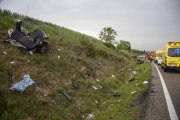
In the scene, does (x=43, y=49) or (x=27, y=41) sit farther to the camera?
(x=43, y=49)

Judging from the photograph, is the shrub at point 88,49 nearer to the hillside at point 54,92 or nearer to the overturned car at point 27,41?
the hillside at point 54,92

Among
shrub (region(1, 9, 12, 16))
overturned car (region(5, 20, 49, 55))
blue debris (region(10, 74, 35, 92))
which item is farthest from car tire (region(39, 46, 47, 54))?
shrub (region(1, 9, 12, 16))

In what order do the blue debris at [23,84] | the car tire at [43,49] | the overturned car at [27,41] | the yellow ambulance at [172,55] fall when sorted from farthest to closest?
the yellow ambulance at [172,55] < the car tire at [43,49] < the overturned car at [27,41] < the blue debris at [23,84]

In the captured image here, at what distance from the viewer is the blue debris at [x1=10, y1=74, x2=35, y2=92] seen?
3.56 m

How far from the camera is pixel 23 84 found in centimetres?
379

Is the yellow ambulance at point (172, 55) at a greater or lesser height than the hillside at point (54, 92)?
greater

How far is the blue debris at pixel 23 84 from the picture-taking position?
356 centimetres

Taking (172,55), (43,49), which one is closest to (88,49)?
(43,49)

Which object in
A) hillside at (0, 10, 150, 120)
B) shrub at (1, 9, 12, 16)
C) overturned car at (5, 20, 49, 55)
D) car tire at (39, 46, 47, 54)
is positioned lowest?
hillside at (0, 10, 150, 120)

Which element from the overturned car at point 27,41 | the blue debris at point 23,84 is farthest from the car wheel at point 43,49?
the blue debris at point 23,84

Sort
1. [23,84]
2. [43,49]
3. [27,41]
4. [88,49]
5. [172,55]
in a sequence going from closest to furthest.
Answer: [23,84]
[27,41]
[43,49]
[172,55]
[88,49]

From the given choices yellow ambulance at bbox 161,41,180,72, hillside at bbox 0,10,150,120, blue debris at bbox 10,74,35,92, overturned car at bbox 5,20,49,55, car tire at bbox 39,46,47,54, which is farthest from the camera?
yellow ambulance at bbox 161,41,180,72

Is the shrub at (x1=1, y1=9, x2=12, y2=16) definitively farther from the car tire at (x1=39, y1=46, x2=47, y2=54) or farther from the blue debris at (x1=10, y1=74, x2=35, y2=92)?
the blue debris at (x1=10, y1=74, x2=35, y2=92)

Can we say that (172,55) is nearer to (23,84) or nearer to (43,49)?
(43,49)
